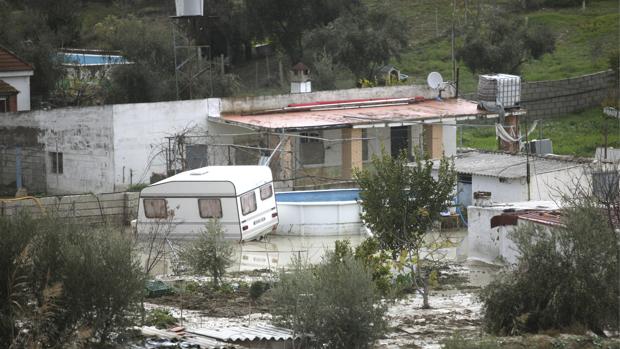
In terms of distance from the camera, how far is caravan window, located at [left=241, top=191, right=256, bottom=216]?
2880 centimetres

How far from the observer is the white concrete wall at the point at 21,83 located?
4162 cm

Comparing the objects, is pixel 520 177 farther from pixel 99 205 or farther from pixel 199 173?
pixel 99 205

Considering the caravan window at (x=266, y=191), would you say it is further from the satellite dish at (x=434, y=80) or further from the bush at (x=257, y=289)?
the satellite dish at (x=434, y=80)

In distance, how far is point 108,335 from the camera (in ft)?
52.4

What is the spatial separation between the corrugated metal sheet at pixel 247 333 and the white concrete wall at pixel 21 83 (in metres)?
25.8

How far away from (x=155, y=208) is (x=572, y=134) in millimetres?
18739

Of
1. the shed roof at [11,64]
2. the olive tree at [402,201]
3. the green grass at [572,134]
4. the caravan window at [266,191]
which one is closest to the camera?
the olive tree at [402,201]

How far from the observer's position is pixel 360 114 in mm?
38219

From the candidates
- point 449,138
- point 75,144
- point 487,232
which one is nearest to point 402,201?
point 487,232

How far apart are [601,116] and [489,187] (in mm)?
15066

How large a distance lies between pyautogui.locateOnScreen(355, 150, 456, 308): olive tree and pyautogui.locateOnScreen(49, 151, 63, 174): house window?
16.4 m

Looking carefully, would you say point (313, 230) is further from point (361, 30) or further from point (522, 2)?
point (522, 2)

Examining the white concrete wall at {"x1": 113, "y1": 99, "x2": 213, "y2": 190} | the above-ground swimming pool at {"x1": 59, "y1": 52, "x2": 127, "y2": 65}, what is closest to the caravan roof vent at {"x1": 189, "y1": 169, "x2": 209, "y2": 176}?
the white concrete wall at {"x1": 113, "y1": 99, "x2": 213, "y2": 190}

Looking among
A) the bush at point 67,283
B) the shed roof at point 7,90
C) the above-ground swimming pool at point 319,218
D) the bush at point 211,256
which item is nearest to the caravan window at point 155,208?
the above-ground swimming pool at point 319,218
